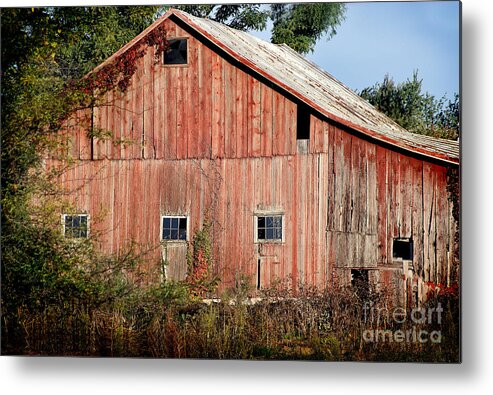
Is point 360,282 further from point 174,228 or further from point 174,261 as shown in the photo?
point 174,228

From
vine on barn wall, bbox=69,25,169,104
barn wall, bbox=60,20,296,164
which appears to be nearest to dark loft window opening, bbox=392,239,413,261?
barn wall, bbox=60,20,296,164

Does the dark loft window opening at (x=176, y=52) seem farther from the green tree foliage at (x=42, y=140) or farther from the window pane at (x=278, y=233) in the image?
the window pane at (x=278, y=233)

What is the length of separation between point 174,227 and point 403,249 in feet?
7.62

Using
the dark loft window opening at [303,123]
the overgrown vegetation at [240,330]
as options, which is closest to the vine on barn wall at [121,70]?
the dark loft window opening at [303,123]

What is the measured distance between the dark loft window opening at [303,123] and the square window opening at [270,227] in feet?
2.78

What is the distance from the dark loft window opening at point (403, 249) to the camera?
9.38m

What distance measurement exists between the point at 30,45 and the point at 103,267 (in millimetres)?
2307

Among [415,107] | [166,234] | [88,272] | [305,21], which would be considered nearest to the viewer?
[305,21]

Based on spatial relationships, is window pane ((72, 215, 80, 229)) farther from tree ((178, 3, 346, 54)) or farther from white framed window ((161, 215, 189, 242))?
tree ((178, 3, 346, 54))

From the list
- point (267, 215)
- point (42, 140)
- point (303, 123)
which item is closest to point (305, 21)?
point (303, 123)

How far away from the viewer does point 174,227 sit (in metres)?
10.1

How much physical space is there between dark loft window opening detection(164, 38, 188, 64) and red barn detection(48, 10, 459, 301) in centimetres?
1

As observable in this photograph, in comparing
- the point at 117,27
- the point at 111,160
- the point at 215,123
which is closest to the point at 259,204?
the point at 215,123

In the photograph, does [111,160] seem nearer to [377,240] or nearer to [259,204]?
[259,204]
